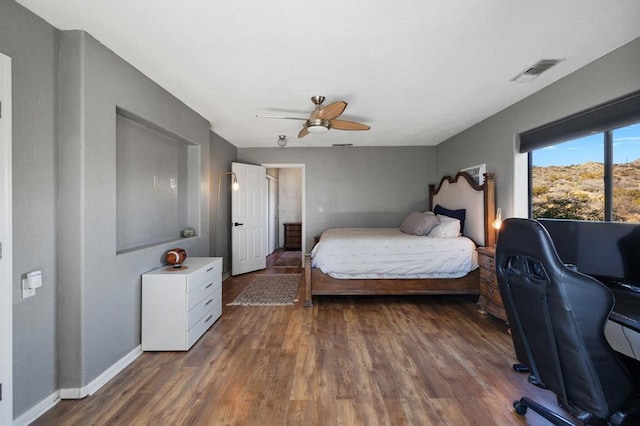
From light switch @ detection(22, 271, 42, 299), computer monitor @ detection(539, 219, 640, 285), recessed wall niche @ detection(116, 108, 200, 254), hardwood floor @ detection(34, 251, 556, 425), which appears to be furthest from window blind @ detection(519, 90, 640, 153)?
light switch @ detection(22, 271, 42, 299)

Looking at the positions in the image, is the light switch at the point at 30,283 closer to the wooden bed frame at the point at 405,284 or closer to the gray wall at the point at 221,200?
the wooden bed frame at the point at 405,284

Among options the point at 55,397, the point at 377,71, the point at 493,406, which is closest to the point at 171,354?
the point at 55,397

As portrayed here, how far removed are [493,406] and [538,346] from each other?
72 centimetres

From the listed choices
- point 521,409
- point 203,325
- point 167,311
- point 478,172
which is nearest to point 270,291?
point 203,325

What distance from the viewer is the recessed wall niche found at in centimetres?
241

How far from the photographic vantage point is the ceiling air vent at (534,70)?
214 centimetres

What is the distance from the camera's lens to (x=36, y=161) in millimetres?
1617

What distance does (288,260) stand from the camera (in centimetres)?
598

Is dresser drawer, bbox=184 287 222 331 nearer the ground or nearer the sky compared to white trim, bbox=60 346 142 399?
nearer the sky

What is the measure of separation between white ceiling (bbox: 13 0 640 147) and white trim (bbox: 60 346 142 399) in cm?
239

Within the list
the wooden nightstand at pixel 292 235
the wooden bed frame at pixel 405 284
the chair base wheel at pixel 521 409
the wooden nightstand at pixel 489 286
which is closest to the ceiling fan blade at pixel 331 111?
the wooden bed frame at pixel 405 284

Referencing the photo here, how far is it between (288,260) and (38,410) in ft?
14.7

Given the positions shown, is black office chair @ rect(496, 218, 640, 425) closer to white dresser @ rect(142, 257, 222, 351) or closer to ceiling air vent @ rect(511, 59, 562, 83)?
ceiling air vent @ rect(511, 59, 562, 83)

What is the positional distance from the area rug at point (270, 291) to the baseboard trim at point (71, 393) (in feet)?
4.51
